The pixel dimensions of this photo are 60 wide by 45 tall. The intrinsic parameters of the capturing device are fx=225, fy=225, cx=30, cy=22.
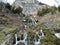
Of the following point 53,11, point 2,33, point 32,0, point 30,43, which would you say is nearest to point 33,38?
point 30,43

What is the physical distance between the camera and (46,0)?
190ft

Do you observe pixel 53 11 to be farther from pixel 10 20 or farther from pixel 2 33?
pixel 2 33

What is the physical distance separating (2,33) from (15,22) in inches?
293

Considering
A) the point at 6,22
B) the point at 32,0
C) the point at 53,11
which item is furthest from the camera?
the point at 32,0

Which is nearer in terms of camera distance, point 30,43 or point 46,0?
point 30,43

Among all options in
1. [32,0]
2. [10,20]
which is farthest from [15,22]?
[32,0]

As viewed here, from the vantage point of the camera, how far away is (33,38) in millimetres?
24234

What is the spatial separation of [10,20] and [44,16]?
8548mm

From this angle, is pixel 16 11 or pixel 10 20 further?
pixel 16 11

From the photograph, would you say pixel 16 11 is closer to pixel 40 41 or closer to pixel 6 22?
pixel 6 22

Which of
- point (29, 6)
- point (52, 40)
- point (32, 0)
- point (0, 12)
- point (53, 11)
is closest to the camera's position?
point (52, 40)

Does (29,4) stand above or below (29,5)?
above

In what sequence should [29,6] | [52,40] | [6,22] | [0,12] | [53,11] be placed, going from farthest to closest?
[29,6] → [53,11] → [0,12] → [6,22] → [52,40]

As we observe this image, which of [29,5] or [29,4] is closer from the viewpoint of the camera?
[29,5]
